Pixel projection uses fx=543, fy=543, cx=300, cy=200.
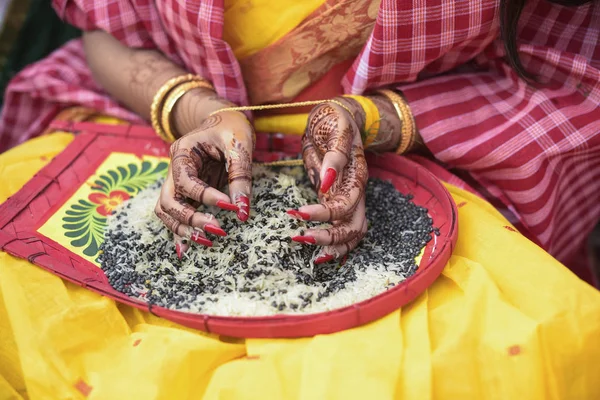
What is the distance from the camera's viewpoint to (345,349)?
90 centimetres

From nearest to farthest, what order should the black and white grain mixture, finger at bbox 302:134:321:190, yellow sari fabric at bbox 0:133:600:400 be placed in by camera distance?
yellow sari fabric at bbox 0:133:600:400, the black and white grain mixture, finger at bbox 302:134:321:190

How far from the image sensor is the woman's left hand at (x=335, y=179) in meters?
1.03

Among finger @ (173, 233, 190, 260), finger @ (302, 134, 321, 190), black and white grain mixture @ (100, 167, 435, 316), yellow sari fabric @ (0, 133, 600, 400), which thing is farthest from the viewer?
finger @ (302, 134, 321, 190)

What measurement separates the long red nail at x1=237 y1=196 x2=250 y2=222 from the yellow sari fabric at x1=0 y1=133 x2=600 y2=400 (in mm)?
229

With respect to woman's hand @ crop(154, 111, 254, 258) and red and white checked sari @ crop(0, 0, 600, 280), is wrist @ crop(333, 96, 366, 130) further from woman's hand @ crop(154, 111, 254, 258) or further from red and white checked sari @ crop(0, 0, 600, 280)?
woman's hand @ crop(154, 111, 254, 258)

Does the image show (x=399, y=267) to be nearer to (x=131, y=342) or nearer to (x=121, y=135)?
(x=131, y=342)

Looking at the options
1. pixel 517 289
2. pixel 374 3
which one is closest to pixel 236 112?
pixel 374 3

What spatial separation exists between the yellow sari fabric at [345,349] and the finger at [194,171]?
0.25 m

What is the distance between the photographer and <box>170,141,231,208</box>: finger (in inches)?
41.4

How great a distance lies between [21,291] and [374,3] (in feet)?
3.13

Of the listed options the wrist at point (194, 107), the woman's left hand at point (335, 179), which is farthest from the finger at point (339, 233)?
the wrist at point (194, 107)

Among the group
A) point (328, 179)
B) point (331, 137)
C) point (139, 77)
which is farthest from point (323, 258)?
point (139, 77)

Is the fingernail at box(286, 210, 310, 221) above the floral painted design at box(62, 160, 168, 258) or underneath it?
above

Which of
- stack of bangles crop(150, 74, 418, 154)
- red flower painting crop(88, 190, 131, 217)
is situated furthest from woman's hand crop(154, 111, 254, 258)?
red flower painting crop(88, 190, 131, 217)
